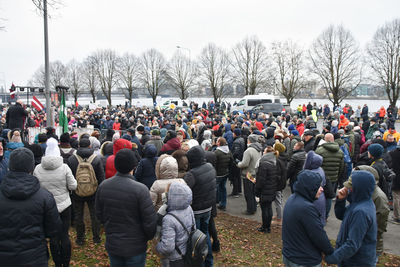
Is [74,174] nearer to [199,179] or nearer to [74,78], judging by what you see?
[199,179]

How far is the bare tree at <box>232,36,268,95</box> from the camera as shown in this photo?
4856 cm

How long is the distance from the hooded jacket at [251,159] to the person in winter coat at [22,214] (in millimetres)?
4975

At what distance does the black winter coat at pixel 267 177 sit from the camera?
6.47 metres

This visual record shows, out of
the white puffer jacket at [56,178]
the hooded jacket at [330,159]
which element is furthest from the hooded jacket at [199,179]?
the hooded jacket at [330,159]

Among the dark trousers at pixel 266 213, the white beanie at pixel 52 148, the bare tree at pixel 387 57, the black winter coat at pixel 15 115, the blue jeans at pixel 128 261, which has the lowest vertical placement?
the dark trousers at pixel 266 213

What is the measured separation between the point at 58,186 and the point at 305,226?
141 inches

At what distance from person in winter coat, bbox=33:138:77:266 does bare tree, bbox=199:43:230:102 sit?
47.4 meters

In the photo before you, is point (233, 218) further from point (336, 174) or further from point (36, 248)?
point (36, 248)

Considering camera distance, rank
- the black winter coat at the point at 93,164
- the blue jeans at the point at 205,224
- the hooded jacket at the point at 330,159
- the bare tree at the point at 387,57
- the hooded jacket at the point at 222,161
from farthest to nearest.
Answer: the bare tree at the point at 387,57 → the hooded jacket at the point at 222,161 → the hooded jacket at the point at 330,159 → the black winter coat at the point at 93,164 → the blue jeans at the point at 205,224

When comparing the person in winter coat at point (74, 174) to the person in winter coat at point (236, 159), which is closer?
the person in winter coat at point (74, 174)

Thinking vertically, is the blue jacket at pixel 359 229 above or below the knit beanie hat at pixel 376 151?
below

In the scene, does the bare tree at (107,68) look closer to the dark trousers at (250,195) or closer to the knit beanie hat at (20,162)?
the dark trousers at (250,195)

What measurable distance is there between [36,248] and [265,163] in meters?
4.42

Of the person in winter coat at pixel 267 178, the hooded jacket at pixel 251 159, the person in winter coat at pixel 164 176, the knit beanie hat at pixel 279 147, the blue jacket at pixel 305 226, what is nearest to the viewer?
the blue jacket at pixel 305 226
